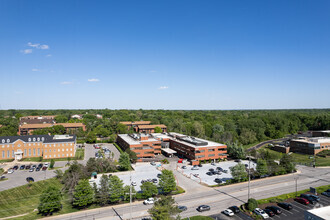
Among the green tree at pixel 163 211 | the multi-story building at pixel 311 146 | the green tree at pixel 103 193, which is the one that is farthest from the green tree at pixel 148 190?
the multi-story building at pixel 311 146

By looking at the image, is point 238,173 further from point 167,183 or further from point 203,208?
point 167,183

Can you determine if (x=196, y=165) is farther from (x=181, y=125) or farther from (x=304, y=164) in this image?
(x=181, y=125)

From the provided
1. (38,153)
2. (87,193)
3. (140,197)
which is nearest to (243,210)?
(140,197)

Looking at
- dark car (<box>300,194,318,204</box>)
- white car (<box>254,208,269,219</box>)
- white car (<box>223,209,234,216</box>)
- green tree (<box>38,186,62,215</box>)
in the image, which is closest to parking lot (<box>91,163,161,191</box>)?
green tree (<box>38,186,62,215</box>)

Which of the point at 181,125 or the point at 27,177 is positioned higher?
the point at 181,125

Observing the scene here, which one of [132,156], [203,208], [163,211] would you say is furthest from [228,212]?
[132,156]

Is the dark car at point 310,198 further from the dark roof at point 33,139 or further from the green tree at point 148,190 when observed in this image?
the dark roof at point 33,139

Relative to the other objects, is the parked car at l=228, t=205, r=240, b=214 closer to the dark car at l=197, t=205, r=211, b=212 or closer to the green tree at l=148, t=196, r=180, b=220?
the dark car at l=197, t=205, r=211, b=212
